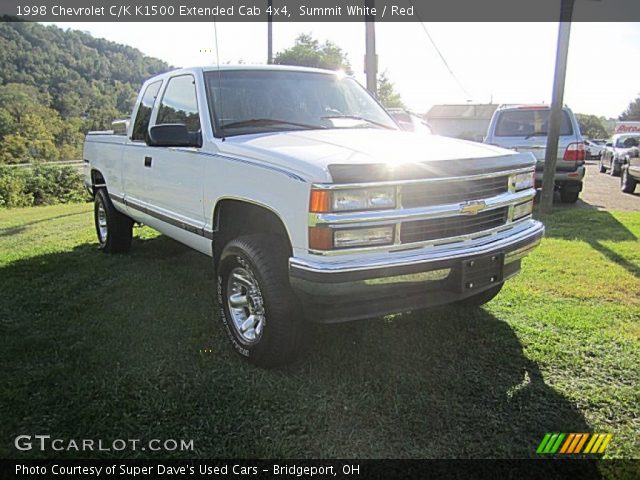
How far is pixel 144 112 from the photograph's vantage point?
5008 millimetres

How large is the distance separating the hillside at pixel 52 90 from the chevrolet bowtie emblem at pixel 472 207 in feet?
168

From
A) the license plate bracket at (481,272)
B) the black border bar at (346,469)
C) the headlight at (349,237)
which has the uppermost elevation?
the headlight at (349,237)

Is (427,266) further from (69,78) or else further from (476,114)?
(69,78)

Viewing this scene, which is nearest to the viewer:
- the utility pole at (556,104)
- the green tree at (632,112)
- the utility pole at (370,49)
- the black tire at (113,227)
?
the black tire at (113,227)

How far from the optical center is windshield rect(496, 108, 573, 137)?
9.55 m

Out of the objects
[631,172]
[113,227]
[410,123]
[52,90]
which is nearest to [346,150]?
[410,123]

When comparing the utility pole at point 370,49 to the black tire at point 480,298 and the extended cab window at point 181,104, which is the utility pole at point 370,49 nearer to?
the extended cab window at point 181,104

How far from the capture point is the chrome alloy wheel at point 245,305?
3.11 m

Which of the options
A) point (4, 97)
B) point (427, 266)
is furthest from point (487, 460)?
point (4, 97)

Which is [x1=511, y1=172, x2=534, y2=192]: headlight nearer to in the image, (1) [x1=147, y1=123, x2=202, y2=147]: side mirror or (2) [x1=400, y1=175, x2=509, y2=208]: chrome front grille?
(2) [x1=400, y1=175, x2=509, y2=208]: chrome front grille

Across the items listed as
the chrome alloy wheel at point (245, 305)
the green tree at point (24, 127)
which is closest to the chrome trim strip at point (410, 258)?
the chrome alloy wheel at point (245, 305)

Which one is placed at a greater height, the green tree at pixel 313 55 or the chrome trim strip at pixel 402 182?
the green tree at pixel 313 55

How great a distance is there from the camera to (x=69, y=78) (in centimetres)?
6391
